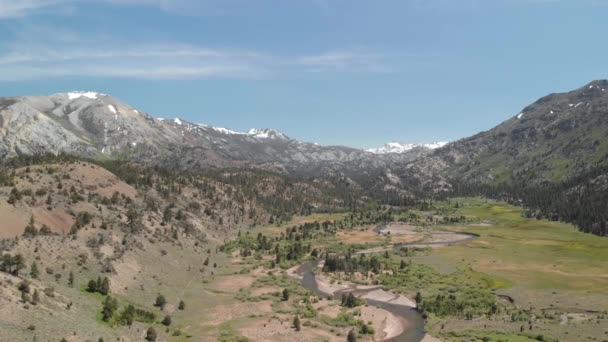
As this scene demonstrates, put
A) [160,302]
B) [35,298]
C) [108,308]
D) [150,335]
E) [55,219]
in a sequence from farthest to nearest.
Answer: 1. [55,219]
2. [160,302]
3. [108,308]
4. [150,335]
5. [35,298]

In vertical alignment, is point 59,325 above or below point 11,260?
below

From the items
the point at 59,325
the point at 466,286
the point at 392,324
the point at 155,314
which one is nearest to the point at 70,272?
the point at 155,314

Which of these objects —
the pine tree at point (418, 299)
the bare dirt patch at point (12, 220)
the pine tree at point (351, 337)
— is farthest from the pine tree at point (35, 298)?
the pine tree at point (418, 299)

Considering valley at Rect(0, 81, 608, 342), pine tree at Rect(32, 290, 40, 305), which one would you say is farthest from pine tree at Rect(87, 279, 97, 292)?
pine tree at Rect(32, 290, 40, 305)

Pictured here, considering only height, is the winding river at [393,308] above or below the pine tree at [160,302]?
below

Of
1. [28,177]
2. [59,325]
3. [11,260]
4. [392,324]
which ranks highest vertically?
[28,177]

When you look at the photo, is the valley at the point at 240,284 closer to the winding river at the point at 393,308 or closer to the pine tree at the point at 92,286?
the winding river at the point at 393,308

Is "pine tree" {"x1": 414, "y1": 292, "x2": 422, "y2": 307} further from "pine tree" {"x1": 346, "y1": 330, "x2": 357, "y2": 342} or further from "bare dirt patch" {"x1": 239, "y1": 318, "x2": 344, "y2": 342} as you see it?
"bare dirt patch" {"x1": 239, "y1": 318, "x2": 344, "y2": 342}

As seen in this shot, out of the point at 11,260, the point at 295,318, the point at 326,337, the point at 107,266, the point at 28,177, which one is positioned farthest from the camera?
the point at 28,177

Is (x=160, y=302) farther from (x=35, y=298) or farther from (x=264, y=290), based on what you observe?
(x=264, y=290)

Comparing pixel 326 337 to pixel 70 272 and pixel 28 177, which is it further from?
pixel 28 177

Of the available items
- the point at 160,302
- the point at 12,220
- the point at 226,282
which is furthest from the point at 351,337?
the point at 12,220
